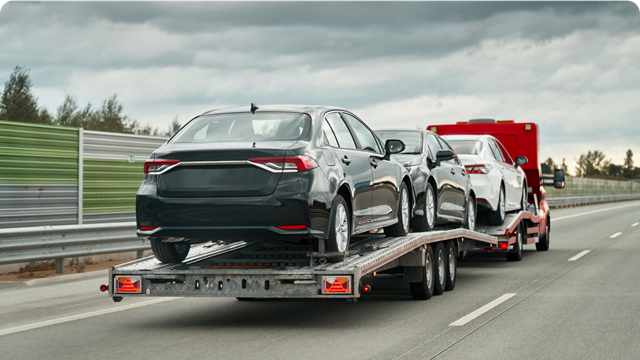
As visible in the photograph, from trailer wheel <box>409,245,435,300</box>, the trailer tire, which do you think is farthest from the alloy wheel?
trailer wheel <box>409,245,435,300</box>

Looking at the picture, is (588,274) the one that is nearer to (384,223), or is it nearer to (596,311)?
(596,311)

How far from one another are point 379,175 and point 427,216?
203cm

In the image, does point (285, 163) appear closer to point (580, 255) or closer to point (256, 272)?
Result: point (256, 272)

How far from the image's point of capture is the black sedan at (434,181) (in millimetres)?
10414

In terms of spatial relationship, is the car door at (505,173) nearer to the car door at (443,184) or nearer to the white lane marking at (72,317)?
the car door at (443,184)

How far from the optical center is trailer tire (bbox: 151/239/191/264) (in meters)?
7.92

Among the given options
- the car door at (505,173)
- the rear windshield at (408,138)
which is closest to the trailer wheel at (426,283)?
the rear windshield at (408,138)

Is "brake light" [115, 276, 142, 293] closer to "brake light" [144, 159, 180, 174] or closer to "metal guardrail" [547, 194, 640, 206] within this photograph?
"brake light" [144, 159, 180, 174]

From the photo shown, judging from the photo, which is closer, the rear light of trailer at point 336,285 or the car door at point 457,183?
the rear light of trailer at point 336,285

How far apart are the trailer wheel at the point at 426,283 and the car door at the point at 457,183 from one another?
198cm

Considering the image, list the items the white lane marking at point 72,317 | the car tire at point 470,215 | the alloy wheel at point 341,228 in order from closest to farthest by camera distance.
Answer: the alloy wheel at point 341,228
the white lane marking at point 72,317
the car tire at point 470,215

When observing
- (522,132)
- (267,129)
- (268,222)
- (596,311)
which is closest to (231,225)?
(268,222)

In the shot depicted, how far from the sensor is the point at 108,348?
6727mm

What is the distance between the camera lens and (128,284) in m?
7.49
